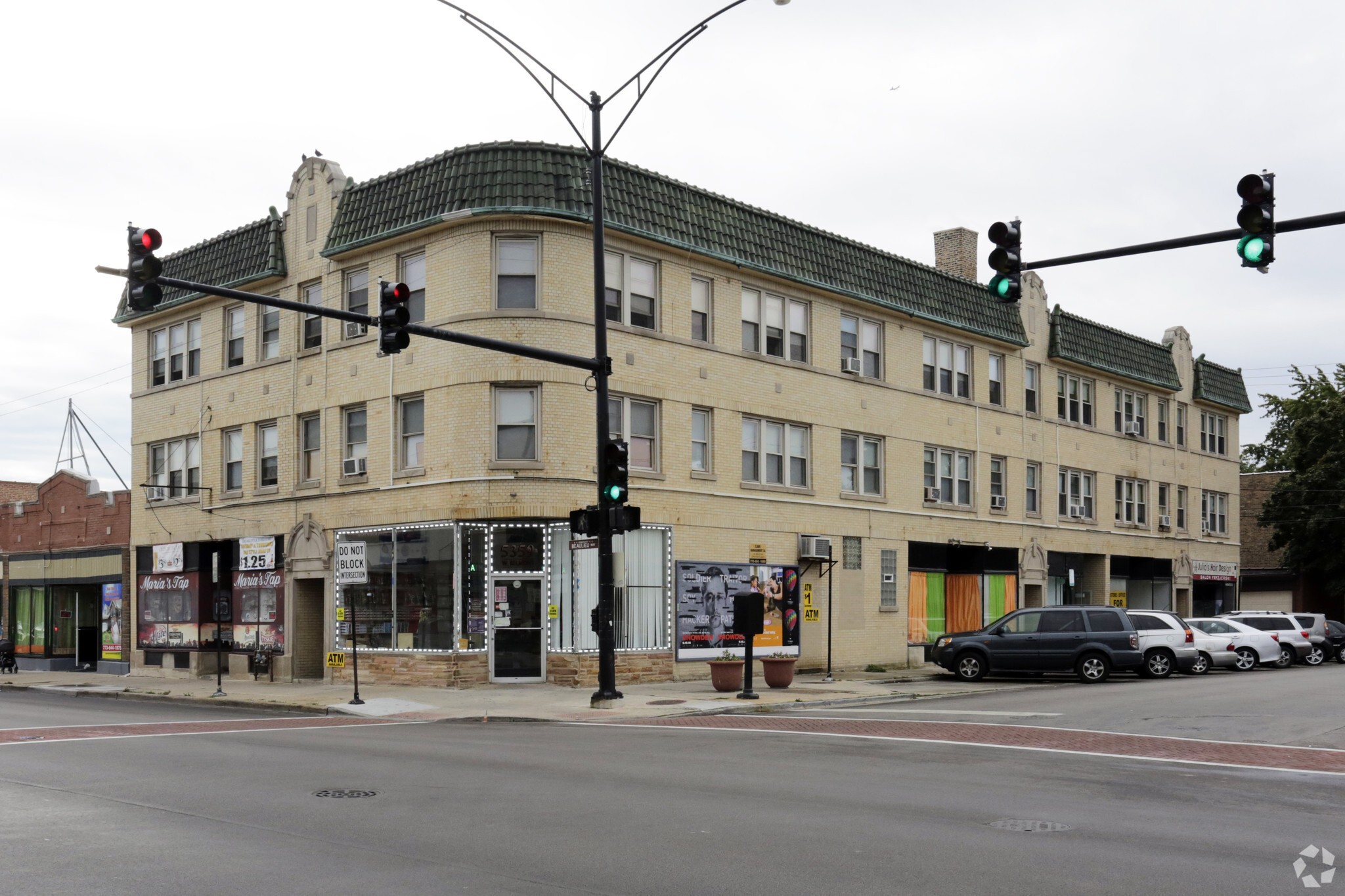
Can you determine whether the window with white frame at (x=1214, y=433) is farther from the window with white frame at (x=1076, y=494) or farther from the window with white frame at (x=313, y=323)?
the window with white frame at (x=313, y=323)

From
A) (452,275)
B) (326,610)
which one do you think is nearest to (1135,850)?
(452,275)

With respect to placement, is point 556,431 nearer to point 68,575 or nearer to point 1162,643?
point 1162,643

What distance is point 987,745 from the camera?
16.2 m

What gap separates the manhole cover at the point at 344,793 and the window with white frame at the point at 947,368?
2744 cm

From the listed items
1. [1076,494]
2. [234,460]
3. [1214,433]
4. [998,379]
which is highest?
[998,379]

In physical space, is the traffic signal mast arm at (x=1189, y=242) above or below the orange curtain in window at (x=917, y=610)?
above

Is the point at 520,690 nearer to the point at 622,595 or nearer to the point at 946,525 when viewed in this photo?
the point at 622,595

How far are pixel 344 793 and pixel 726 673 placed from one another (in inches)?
548

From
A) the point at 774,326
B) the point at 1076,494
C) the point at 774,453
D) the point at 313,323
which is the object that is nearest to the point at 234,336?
the point at 313,323

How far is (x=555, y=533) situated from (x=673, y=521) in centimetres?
303

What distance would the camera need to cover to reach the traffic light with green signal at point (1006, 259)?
16.0m

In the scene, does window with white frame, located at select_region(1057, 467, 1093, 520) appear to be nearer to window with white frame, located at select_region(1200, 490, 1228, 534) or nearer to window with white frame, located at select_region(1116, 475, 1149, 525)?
window with white frame, located at select_region(1116, 475, 1149, 525)

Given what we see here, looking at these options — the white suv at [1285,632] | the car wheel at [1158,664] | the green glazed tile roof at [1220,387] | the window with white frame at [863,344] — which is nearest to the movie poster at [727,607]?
the window with white frame at [863,344]

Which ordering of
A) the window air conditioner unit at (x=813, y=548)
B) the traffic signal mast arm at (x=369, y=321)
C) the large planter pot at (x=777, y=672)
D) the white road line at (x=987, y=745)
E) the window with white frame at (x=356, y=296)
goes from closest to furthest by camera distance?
the white road line at (x=987, y=745) → the traffic signal mast arm at (x=369, y=321) → the large planter pot at (x=777, y=672) → the window with white frame at (x=356, y=296) → the window air conditioner unit at (x=813, y=548)
